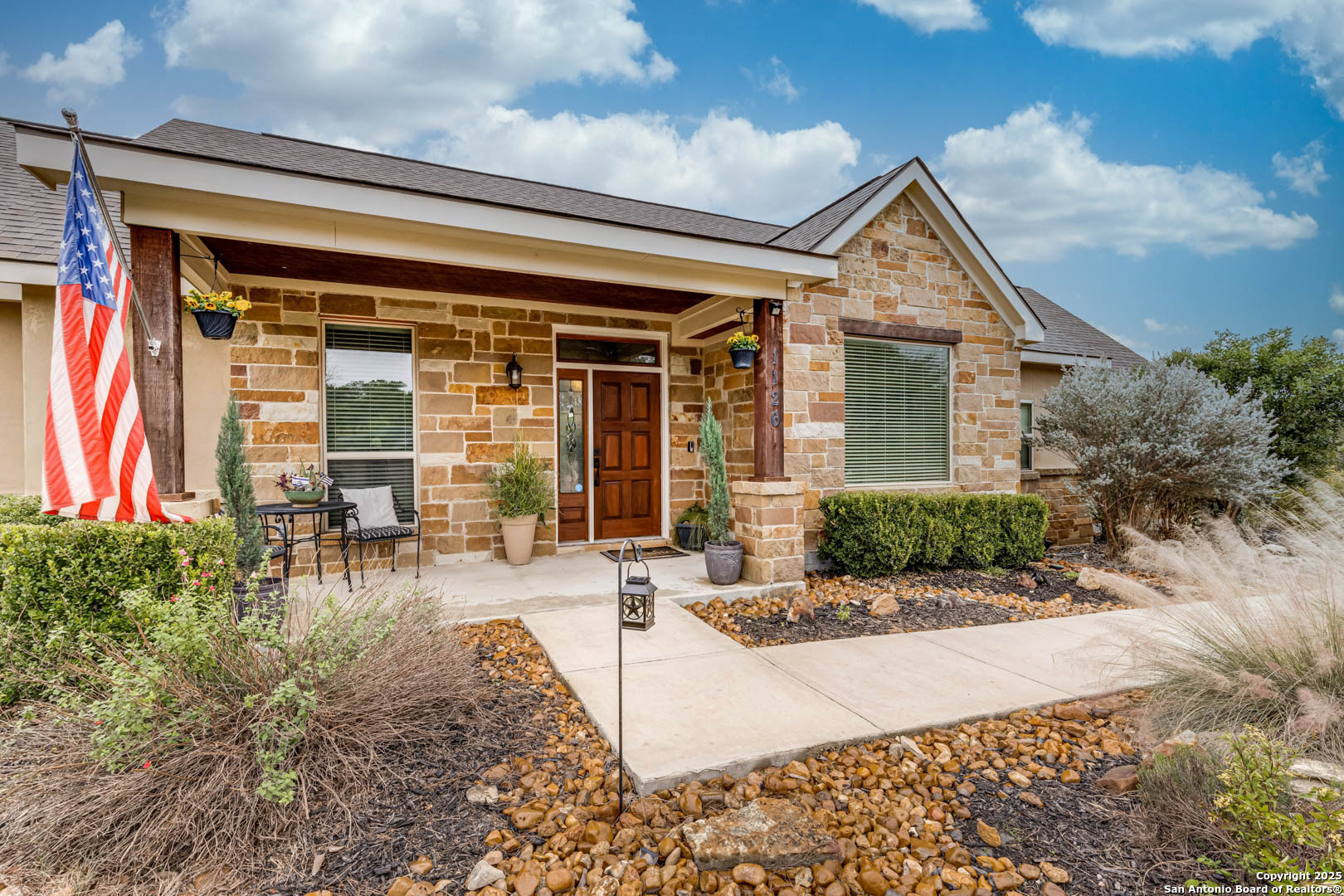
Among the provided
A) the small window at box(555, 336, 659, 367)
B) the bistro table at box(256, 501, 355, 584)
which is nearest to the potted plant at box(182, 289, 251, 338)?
the bistro table at box(256, 501, 355, 584)

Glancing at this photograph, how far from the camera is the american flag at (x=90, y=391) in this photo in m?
2.51

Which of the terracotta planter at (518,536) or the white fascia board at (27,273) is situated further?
the terracotta planter at (518,536)

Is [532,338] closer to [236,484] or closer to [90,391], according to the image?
[236,484]

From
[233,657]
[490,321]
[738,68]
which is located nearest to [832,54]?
[738,68]

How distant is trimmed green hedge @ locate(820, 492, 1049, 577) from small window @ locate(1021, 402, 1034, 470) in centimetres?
206

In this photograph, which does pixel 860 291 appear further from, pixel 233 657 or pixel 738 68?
pixel 738 68

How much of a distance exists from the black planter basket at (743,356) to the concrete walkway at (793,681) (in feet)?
7.58

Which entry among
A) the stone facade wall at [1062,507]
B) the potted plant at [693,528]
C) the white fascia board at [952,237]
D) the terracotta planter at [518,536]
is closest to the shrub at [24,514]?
the terracotta planter at [518,536]

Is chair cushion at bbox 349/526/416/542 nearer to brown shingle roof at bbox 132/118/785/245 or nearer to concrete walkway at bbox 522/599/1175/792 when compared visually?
concrete walkway at bbox 522/599/1175/792

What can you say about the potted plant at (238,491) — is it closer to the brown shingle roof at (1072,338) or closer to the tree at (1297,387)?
the brown shingle roof at (1072,338)

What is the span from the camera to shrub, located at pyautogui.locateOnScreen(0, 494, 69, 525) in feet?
10.5

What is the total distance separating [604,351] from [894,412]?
335cm

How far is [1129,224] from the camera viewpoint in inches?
589

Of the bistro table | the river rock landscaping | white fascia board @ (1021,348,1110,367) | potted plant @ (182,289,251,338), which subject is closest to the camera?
the river rock landscaping
